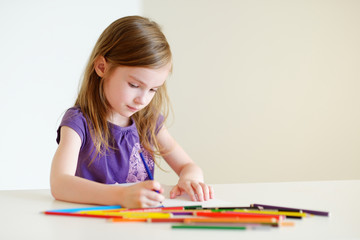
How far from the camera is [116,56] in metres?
1.19

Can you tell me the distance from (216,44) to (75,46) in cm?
80

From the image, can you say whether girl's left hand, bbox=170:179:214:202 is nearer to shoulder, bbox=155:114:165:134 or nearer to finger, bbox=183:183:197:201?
finger, bbox=183:183:197:201

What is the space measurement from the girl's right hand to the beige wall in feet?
5.63

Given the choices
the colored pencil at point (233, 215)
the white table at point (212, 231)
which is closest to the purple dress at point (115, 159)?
the white table at point (212, 231)

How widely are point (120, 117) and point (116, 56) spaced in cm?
24

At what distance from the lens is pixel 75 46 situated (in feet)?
8.12

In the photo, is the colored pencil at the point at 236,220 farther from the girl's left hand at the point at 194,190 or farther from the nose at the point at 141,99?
the nose at the point at 141,99

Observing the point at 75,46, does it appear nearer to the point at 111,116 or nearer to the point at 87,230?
the point at 111,116

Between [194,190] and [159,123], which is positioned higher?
[159,123]

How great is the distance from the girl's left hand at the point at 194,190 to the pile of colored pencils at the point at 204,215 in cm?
14

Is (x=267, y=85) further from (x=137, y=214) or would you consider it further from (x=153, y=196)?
(x=137, y=214)

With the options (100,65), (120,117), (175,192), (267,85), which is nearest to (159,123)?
(120,117)

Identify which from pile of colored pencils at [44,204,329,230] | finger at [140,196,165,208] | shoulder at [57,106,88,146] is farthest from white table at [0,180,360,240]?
shoulder at [57,106,88,146]

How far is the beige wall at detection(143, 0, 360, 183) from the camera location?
2453 millimetres
